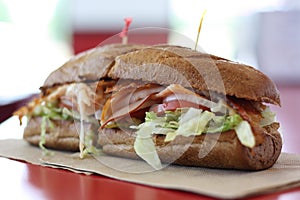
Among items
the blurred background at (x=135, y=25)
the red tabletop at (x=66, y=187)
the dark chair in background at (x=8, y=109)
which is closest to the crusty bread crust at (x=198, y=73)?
the red tabletop at (x=66, y=187)

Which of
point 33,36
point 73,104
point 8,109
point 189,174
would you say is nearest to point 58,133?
point 73,104

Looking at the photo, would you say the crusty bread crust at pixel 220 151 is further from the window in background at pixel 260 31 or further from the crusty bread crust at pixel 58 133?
the window in background at pixel 260 31

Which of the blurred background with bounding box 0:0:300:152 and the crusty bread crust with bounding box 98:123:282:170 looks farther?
the blurred background with bounding box 0:0:300:152

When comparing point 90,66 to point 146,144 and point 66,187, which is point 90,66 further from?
point 66,187

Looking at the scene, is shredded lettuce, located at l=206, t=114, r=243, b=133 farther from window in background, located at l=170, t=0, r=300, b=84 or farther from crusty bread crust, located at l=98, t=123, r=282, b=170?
window in background, located at l=170, t=0, r=300, b=84

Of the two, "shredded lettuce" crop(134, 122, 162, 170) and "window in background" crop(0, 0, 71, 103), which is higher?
"shredded lettuce" crop(134, 122, 162, 170)

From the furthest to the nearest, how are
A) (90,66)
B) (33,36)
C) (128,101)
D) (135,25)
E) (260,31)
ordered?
(33,36) < (260,31) < (135,25) < (90,66) < (128,101)

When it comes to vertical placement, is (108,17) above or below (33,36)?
above

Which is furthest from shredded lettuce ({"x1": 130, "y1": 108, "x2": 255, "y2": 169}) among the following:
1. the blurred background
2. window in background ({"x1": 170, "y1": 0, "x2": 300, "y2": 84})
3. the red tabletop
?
window in background ({"x1": 170, "y1": 0, "x2": 300, "y2": 84})
